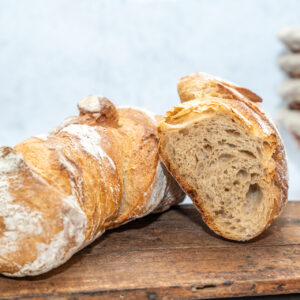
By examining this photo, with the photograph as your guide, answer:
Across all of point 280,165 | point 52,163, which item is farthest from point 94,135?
point 280,165

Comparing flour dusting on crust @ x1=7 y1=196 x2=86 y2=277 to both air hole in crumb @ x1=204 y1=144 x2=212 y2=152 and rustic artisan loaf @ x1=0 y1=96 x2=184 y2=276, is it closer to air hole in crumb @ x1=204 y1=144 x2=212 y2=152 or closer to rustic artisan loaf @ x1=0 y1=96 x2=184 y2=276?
rustic artisan loaf @ x1=0 y1=96 x2=184 y2=276

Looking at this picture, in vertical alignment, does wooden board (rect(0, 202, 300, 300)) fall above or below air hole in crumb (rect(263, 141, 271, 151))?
below

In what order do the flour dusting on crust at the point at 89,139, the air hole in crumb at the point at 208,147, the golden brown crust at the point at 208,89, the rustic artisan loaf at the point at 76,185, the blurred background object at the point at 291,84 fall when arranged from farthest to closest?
the blurred background object at the point at 291,84
the golden brown crust at the point at 208,89
the air hole in crumb at the point at 208,147
the flour dusting on crust at the point at 89,139
the rustic artisan loaf at the point at 76,185

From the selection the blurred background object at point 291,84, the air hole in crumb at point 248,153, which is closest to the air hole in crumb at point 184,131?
the air hole in crumb at point 248,153

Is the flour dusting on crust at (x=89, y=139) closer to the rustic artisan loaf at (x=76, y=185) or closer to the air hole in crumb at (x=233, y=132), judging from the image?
the rustic artisan loaf at (x=76, y=185)

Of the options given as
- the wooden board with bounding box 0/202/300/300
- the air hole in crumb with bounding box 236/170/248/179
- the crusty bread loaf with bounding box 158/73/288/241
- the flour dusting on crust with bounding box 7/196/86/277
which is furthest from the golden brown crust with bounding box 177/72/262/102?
the flour dusting on crust with bounding box 7/196/86/277

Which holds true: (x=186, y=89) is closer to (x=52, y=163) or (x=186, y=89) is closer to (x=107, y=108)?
(x=107, y=108)
